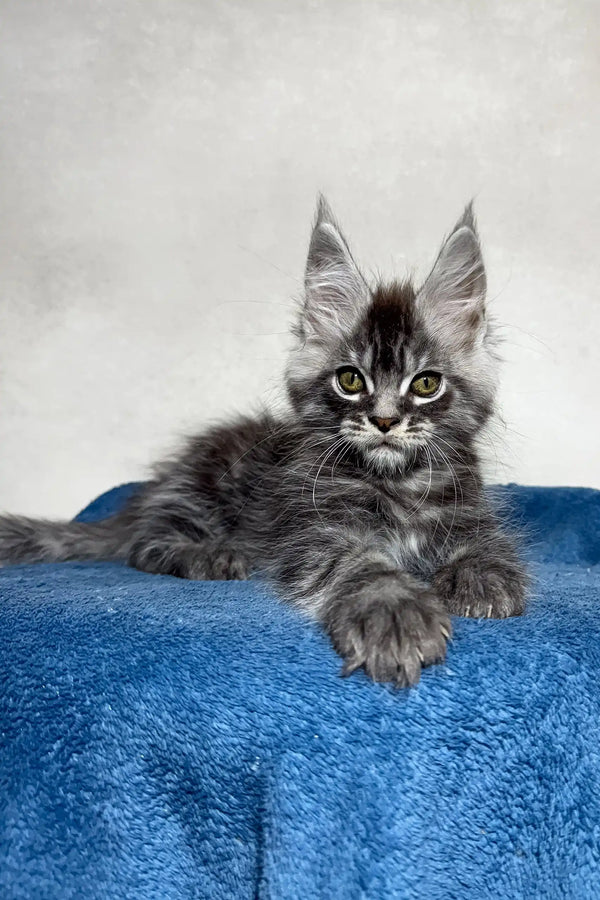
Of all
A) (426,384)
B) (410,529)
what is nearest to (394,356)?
(426,384)

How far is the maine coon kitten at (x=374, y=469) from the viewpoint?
1.57 meters

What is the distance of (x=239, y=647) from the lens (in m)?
1.32

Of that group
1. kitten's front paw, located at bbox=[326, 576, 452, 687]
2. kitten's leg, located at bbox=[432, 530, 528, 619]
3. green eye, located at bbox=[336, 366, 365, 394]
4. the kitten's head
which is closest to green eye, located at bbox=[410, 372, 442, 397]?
the kitten's head

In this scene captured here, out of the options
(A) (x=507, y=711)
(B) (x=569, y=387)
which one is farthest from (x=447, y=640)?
(B) (x=569, y=387)

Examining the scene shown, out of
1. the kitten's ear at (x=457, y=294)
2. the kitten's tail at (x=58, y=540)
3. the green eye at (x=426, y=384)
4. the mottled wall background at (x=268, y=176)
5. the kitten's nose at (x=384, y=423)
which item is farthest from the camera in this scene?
the mottled wall background at (x=268, y=176)

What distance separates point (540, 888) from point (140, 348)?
8.47 ft

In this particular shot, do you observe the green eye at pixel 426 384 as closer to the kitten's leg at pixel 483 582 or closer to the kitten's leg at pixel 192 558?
the kitten's leg at pixel 483 582

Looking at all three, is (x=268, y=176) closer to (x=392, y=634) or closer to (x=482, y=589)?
(x=482, y=589)

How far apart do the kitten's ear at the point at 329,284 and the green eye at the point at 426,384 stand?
265 mm

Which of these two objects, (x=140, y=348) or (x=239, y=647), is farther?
(x=140, y=348)

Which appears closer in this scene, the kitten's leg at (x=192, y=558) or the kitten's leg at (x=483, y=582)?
the kitten's leg at (x=483, y=582)

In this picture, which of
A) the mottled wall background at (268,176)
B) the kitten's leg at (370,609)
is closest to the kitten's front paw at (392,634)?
the kitten's leg at (370,609)

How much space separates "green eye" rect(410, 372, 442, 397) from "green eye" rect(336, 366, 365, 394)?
116 millimetres

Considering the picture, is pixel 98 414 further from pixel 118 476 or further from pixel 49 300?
pixel 49 300
